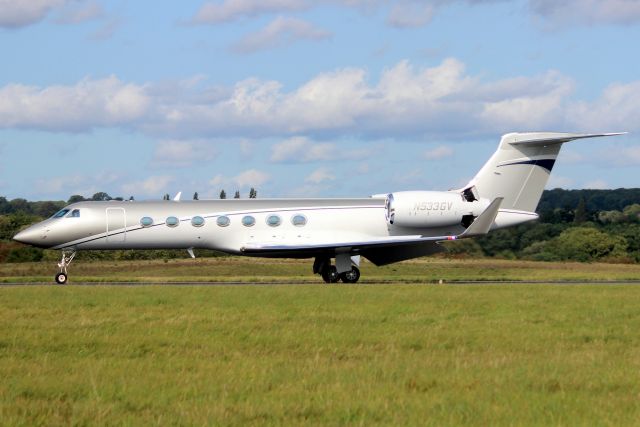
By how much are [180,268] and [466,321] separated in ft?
83.6

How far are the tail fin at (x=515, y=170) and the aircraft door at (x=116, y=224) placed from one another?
34.0ft

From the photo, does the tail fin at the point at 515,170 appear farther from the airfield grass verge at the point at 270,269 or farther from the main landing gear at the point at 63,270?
the main landing gear at the point at 63,270

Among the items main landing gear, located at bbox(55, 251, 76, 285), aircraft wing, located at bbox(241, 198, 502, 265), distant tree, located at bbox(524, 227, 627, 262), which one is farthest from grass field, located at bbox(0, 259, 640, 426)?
distant tree, located at bbox(524, 227, 627, 262)

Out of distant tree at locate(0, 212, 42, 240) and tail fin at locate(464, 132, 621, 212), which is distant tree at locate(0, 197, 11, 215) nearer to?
distant tree at locate(0, 212, 42, 240)

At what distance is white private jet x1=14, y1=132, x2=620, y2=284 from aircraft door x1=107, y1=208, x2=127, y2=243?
3 centimetres

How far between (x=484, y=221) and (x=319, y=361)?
1751cm

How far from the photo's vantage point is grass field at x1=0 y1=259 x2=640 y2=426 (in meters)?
9.10

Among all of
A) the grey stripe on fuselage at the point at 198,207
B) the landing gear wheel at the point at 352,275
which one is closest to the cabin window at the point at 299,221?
the grey stripe on fuselage at the point at 198,207

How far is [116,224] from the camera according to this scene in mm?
30719

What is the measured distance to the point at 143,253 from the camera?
4831cm

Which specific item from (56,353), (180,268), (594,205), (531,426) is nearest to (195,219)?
(180,268)

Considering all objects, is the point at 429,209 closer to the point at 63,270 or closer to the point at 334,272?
the point at 334,272

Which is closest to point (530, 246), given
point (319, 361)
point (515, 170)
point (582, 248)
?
point (582, 248)

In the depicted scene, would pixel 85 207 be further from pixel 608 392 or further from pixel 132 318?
pixel 608 392
